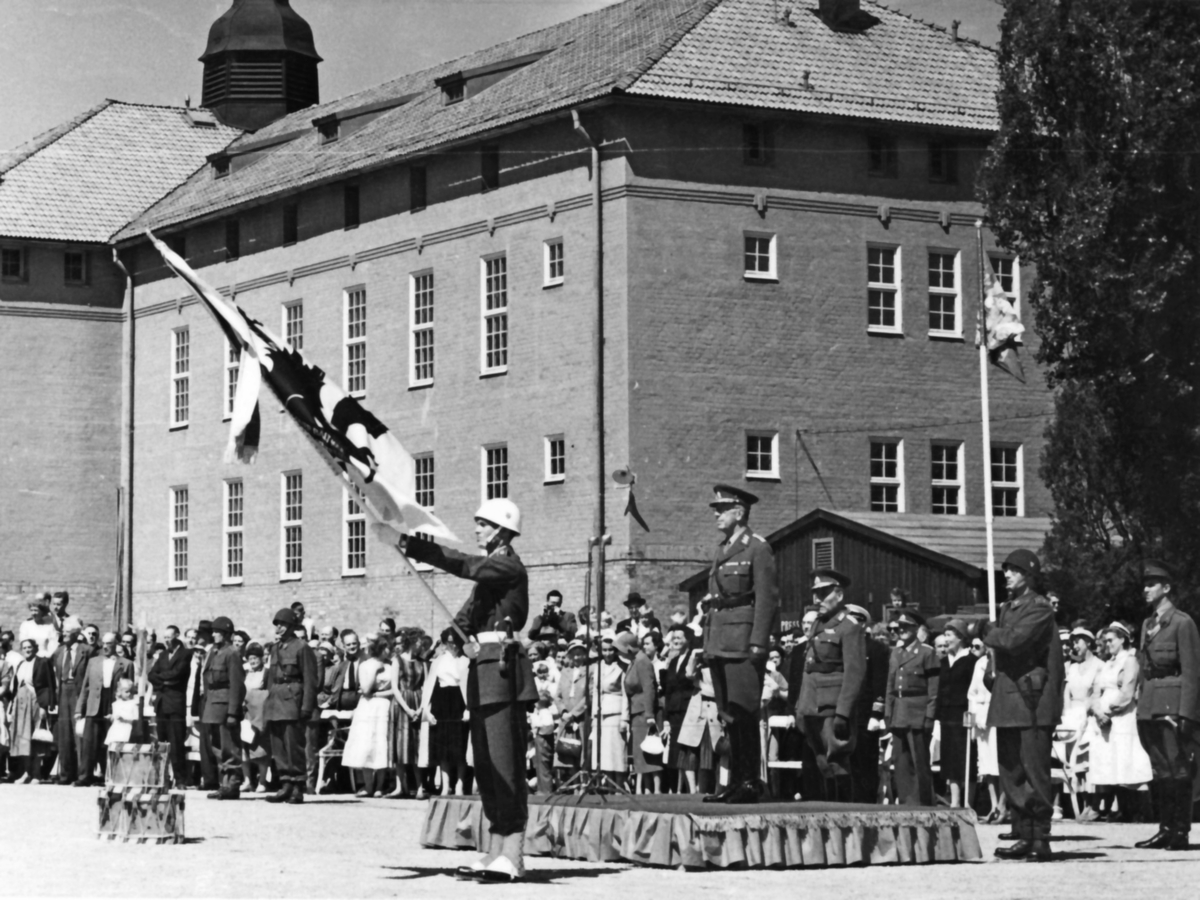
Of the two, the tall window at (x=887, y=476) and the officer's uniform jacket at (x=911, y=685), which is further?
the tall window at (x=887, y=476)

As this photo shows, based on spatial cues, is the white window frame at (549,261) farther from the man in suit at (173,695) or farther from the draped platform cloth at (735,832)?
the draped platform cloth at (735,832)

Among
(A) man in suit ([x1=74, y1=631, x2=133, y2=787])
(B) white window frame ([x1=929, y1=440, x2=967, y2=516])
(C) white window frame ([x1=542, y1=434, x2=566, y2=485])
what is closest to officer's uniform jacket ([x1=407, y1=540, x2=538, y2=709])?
(A) man in suit ([x1=74, y1=631, x2=133, y2=787])

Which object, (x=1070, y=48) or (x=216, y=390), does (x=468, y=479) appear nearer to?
(x=216, y=390)

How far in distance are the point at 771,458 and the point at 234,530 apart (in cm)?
1520

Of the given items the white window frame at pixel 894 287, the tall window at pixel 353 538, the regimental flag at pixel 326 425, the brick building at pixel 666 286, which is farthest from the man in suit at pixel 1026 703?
the tall window at pixel 353 538

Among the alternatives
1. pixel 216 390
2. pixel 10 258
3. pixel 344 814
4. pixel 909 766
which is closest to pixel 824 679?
pixel 909 766

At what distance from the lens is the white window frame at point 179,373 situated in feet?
181

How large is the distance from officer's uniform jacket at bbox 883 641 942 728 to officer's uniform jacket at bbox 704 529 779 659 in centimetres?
416

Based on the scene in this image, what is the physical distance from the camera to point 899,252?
4431 centimetres

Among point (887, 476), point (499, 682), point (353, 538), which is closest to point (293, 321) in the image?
point (353, 538)

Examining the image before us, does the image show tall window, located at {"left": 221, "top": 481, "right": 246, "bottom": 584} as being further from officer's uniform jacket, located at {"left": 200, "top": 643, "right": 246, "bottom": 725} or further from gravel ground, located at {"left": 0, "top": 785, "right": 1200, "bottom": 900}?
gravel ground, located at {"left": 0, "top": 785, "right": 1200, "bottom": 900}

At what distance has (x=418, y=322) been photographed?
1881 inches

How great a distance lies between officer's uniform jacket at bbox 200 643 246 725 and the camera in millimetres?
25953

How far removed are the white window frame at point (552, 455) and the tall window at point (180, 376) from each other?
14.2 metres
